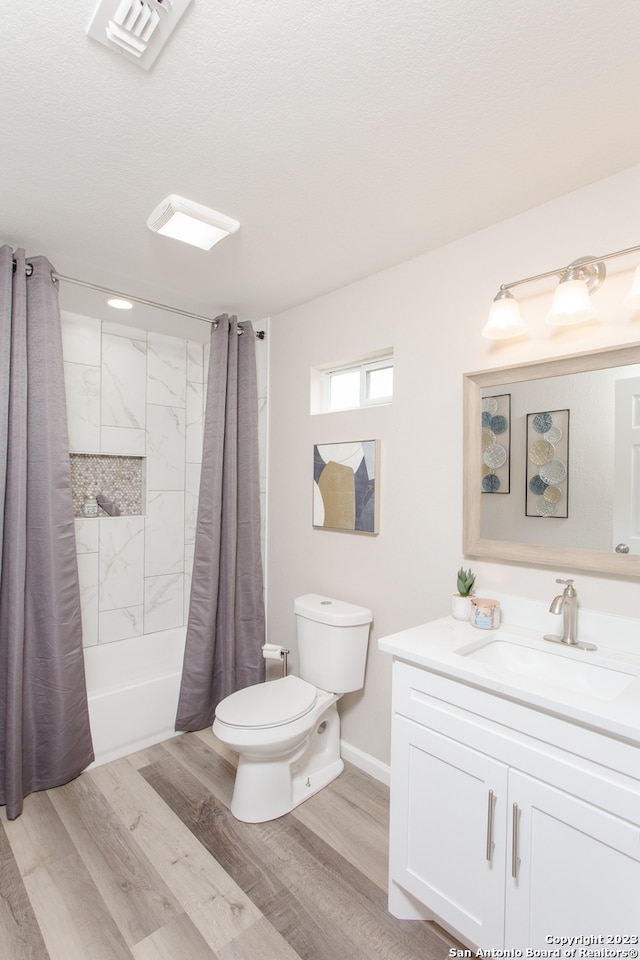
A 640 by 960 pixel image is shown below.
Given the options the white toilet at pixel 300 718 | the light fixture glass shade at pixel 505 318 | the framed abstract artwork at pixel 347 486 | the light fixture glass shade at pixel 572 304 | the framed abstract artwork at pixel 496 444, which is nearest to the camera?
the light fixture glass shade at pixel 572 304

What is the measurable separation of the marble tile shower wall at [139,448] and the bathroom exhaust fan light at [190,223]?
1.06 m

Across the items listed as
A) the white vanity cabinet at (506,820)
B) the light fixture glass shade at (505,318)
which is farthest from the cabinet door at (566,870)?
the light fixture glass shade at (505,318)

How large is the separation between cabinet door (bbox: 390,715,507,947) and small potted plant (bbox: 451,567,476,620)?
47cm

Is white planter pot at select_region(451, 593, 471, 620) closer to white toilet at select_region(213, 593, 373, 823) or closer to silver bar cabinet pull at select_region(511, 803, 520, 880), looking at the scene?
white toilet at select_region(213, 593, 373, 823)

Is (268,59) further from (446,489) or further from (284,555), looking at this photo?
(284,555)

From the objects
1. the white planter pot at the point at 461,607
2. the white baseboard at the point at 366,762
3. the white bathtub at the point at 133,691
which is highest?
the white planter pot at the point at 461,607

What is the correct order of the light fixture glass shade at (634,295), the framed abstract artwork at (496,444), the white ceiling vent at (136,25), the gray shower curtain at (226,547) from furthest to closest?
the gray shower curtain at (226,547) < the framed abstract artwork at (496,444) < the light fixture glass shade at (634,295) < the white ceiling vent at (136,25)

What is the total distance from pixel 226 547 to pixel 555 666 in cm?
171

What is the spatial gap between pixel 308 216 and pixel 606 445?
4.31 ft

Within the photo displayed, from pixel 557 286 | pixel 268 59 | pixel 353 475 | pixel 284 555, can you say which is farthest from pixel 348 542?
pixel 268 59

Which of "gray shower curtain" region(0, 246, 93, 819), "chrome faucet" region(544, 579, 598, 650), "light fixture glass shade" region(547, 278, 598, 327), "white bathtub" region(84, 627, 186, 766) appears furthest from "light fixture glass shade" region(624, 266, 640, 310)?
"white bathtub" region(84, 627, 186, 766)

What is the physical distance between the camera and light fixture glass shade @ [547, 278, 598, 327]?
1452mm

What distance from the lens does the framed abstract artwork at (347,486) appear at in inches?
87.0

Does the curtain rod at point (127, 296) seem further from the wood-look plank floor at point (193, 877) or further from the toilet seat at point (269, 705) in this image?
the wood-look plank floor at point (193, 877)
